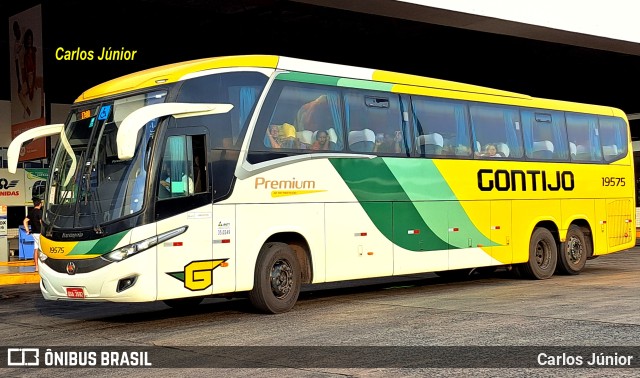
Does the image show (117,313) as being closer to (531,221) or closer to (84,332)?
(84,332)

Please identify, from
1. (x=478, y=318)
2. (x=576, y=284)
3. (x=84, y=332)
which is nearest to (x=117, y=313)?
(x=84, y=332)

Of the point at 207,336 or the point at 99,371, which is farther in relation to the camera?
the point at 207,336

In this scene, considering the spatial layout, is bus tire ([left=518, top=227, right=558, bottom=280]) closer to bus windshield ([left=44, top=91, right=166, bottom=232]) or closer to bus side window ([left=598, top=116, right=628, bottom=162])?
bus side window ([left=598, top=116, right=628, bottom=162])

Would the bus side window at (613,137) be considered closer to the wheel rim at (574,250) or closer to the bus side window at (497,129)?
the wheel rim at (574,250)

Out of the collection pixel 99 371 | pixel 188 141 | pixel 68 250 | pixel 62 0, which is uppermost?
pixel 62 0

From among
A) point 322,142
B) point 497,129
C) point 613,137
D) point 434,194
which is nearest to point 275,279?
point 322,142

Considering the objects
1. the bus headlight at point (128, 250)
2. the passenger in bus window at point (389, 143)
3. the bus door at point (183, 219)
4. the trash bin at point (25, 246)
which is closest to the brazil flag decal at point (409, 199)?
the passenger in bus window at point (389, 143)

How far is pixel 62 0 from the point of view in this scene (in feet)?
79.3

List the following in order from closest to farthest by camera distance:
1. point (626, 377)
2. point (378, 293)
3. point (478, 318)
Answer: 1. point (626, 377)
2. point (478, 318)
3. point (378, 293)

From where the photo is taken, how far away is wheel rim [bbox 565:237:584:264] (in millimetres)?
18361

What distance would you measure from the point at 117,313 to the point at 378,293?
437 centimetres

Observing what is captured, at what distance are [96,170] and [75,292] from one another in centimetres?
155

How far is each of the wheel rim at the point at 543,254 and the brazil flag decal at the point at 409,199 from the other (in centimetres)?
211

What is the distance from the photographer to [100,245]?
36.8ft
